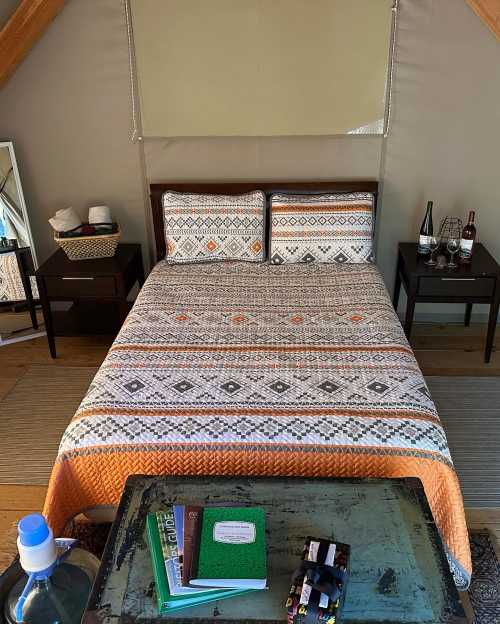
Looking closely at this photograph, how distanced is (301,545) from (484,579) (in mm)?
863

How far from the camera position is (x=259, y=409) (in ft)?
6.13

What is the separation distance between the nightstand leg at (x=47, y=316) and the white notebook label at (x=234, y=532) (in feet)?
6.32

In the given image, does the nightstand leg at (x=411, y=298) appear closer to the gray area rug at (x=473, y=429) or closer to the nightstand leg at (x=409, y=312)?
the nightstand leg at (x=409, y=312)

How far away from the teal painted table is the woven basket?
65.2 inches

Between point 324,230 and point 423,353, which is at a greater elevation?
point 324,230

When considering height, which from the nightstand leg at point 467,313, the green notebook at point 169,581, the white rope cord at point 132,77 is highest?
the white rope cord at point 132,77

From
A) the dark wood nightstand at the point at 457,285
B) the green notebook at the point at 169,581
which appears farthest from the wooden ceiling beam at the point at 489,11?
the green notebook at the point at 169,581

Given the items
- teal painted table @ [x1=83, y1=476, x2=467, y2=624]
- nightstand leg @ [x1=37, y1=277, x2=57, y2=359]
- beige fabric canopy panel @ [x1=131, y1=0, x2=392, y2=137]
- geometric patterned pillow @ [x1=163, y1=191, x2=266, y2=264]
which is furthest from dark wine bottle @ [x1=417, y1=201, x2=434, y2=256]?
nightstand leg @ [x1=37, y1=277, x2=57, y2=359]

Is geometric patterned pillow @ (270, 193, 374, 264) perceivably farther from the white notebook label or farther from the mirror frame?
the white notebook label

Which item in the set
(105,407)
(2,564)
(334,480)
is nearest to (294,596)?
(334,480)

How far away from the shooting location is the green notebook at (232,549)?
126 cm

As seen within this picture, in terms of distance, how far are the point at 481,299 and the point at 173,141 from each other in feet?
5.87

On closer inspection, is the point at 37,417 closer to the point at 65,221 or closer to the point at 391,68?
the point at 65,221

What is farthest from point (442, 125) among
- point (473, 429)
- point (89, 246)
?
point (89, 246)
